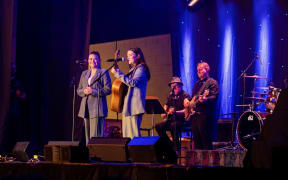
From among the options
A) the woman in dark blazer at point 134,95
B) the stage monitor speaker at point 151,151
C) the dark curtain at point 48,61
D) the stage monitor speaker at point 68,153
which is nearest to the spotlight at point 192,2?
the dark curtain at point 48,61

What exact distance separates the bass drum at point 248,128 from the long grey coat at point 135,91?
274cm

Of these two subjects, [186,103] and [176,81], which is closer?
[186,103]

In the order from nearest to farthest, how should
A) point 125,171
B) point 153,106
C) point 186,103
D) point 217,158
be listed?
1. point 125,171
2. point 217,158
3. point 153,106
4. point 186,103

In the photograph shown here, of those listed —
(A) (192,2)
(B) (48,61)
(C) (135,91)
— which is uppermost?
(A) (192,2)

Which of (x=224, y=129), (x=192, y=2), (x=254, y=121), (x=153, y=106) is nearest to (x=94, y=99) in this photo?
(x=153, y=106)

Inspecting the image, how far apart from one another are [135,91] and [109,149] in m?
1.86

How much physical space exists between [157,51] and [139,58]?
12.6ft

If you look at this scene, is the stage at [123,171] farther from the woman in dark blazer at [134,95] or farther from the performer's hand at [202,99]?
the performer's hand at [202,99]

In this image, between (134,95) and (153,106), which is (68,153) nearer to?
(134,95)

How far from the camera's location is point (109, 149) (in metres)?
4.62

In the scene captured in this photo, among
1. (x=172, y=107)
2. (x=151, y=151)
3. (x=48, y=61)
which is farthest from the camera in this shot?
(x=172, y=107)

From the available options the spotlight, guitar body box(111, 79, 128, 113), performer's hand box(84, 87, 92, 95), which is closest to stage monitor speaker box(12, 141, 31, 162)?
performer's hand box(84, 87, 92, 95)

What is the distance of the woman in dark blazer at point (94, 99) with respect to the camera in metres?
6.54

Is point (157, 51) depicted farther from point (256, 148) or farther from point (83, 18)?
point (256, 148)
